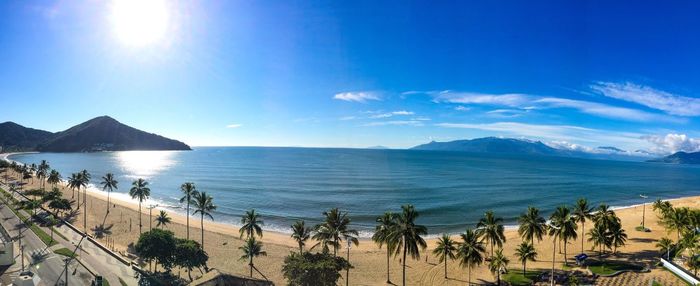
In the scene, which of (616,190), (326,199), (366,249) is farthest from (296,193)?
(616,190)

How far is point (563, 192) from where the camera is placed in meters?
152

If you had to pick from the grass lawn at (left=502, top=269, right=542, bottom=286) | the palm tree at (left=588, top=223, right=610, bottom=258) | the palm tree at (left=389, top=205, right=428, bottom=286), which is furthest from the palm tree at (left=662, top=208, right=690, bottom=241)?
the palm tree at (left=389, top=205, right=428, bottom=286)

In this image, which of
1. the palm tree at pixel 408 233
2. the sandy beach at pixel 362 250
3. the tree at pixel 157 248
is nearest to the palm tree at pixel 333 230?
the palm tree at pixel 408 233

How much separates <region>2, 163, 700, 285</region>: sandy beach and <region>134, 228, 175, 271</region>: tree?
548 cm

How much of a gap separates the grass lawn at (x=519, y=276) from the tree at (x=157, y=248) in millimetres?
47956

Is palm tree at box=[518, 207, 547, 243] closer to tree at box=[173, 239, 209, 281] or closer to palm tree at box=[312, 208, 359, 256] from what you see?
palm tree at box=[312, 208, 359, 256]

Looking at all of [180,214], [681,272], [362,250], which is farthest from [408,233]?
[180,214]

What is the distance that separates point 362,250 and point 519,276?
94.4 ft

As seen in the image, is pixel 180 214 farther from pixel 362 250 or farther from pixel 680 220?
pixel 680 220

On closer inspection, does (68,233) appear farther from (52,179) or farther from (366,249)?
(366,249)

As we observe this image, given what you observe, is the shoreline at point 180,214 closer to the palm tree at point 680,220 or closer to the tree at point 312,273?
the palm tree at point 680,220

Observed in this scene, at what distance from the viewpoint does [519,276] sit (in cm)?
5172

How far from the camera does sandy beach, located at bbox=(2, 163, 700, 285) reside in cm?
5500

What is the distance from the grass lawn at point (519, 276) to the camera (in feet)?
163
